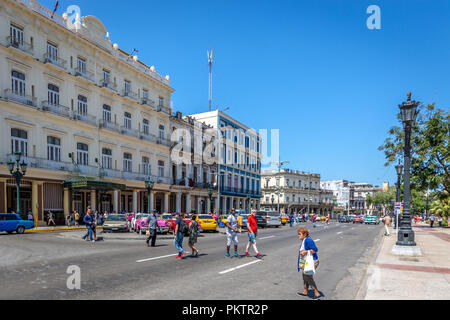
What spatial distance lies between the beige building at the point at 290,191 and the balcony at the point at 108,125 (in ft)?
179

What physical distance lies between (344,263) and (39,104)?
2577 centimetres

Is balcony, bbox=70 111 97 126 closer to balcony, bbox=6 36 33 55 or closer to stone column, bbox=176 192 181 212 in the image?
balcony, bbox=6 36 33 55

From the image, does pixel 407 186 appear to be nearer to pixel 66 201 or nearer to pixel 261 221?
pixel 261 221

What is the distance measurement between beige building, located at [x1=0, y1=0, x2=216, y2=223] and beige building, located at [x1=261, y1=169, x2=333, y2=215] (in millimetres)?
49603

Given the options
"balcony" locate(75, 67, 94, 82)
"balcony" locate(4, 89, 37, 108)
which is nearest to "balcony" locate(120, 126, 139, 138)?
"balcony" locate(75, 67, 94, 82)

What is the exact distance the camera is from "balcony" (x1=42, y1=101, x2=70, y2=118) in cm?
2686

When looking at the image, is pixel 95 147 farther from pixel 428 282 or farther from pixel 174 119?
pixel 428 282

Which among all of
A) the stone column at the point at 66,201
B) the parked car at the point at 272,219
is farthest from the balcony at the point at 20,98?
the parked car at the point at 272,219

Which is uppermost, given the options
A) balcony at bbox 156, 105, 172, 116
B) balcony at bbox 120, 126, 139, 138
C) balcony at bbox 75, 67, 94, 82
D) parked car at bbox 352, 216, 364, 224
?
balcony at bbox 75, 67, 94, 82

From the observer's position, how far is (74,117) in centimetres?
2966

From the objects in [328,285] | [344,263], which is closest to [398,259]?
[344,263]

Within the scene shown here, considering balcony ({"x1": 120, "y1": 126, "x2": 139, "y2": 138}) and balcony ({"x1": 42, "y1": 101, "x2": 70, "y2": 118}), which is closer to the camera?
balcony ({"x1": 42, "y1": 101, "x2": 70, "y2": 118})

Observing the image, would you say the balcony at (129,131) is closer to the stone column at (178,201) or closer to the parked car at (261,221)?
the stone column at (178,201)

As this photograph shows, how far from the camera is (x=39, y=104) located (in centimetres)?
2662
